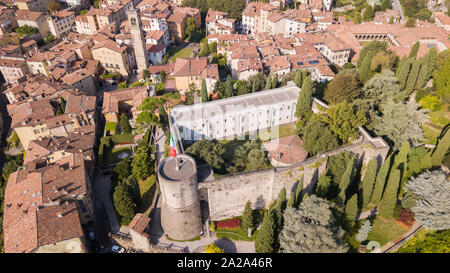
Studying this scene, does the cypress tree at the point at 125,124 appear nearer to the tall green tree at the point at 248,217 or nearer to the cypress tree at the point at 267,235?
the tall green tree at the point at 248,217

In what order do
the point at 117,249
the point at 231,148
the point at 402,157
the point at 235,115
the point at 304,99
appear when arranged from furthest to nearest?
1. the point at 304,99
2. the point at 235,115
3. the point at 231,148
4. the point at 117,249
5. the point at 402,157

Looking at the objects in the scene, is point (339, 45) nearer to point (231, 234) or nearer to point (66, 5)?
point (231, 234)

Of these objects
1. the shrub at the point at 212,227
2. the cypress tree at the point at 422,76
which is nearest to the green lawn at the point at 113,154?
the shrub at the point at 212,227

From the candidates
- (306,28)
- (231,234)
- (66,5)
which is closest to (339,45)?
(306,28)

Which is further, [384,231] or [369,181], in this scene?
[369,181]

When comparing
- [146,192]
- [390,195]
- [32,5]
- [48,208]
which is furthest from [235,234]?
[32,5]

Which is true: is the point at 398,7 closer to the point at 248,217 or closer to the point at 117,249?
the point at 248,217
